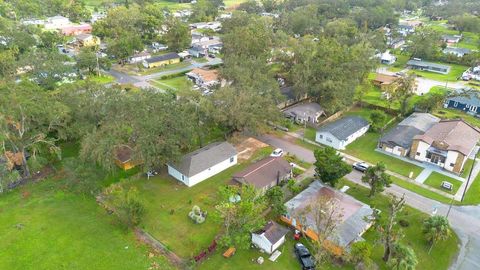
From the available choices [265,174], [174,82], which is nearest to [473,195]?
[265,174]

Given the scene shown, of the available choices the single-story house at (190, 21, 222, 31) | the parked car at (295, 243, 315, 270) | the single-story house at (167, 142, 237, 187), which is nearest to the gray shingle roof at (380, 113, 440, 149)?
the single-story house at (167, 142, 237, 187)

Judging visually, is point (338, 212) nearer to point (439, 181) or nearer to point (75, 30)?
point (439, 181)

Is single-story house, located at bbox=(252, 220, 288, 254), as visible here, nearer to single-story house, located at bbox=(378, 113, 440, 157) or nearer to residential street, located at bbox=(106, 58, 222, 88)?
single-story house, located at bbox=(378, 113, 440, 157)

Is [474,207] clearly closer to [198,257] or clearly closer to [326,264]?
[326,264]

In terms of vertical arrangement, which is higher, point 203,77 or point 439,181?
point 203,77

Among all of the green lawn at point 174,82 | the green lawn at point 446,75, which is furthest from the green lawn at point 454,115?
the green lawn at point 174,82

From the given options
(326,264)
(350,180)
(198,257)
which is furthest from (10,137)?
(350,180)
